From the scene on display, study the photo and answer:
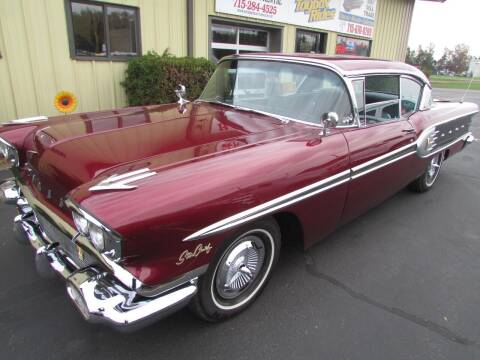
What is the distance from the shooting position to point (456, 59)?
7388 cm

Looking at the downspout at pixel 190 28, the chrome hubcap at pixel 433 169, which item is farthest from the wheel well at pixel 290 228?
the downspout at pixel 190 28

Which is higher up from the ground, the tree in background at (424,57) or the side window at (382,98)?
the tree in background at (424,57)

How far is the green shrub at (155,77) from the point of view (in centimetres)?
596

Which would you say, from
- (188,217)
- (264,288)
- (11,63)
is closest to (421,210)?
(264,288)

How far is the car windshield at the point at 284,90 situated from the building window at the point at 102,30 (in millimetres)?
3481

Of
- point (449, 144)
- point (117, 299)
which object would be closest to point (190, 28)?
point (449, 144)

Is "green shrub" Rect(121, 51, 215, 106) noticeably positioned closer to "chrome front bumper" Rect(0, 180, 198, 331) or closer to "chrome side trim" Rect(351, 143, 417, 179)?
"chrome side trim" Rect(351, 143, 417, 179)

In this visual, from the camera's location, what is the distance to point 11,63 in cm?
516

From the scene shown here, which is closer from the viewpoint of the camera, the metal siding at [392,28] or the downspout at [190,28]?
the downspout at [190,28]

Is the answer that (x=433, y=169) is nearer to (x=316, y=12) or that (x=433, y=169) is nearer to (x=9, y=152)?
(x=9, y=152)

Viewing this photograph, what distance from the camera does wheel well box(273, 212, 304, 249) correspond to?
2.40m

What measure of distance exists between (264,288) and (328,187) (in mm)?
834

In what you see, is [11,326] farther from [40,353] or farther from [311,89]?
[311,89]

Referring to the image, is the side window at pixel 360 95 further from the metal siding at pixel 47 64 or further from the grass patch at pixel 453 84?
the grass patch at pixel 453 84
